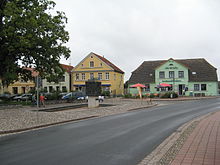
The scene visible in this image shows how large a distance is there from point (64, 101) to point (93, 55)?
2534cm

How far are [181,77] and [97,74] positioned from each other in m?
18.8

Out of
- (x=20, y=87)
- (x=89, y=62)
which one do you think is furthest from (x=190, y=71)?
(x=20, y=87)

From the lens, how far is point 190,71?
171 ft

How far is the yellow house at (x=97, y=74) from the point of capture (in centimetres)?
5488

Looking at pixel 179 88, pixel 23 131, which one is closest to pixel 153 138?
pixel 23 131

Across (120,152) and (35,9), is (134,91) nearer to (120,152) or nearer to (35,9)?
(35,9)

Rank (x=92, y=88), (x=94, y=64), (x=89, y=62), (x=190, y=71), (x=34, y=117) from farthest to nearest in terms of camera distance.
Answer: (x=89, y=62), (x=94, y=64), (x=190, y=71), (x=92, y=88), (x=34, y=117)

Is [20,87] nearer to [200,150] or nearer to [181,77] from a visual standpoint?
[181,77]

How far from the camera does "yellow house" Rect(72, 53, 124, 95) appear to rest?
5488cm

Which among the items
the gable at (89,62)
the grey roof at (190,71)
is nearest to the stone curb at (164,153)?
the grey roof at (190,71)

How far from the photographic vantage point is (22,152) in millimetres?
6922

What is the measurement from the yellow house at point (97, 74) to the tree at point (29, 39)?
25.9m

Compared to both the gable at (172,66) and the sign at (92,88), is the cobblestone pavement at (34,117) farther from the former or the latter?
the gable at (172,66)

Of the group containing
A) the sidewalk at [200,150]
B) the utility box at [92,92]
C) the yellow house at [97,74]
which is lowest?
the sidewalk at [200,150]
